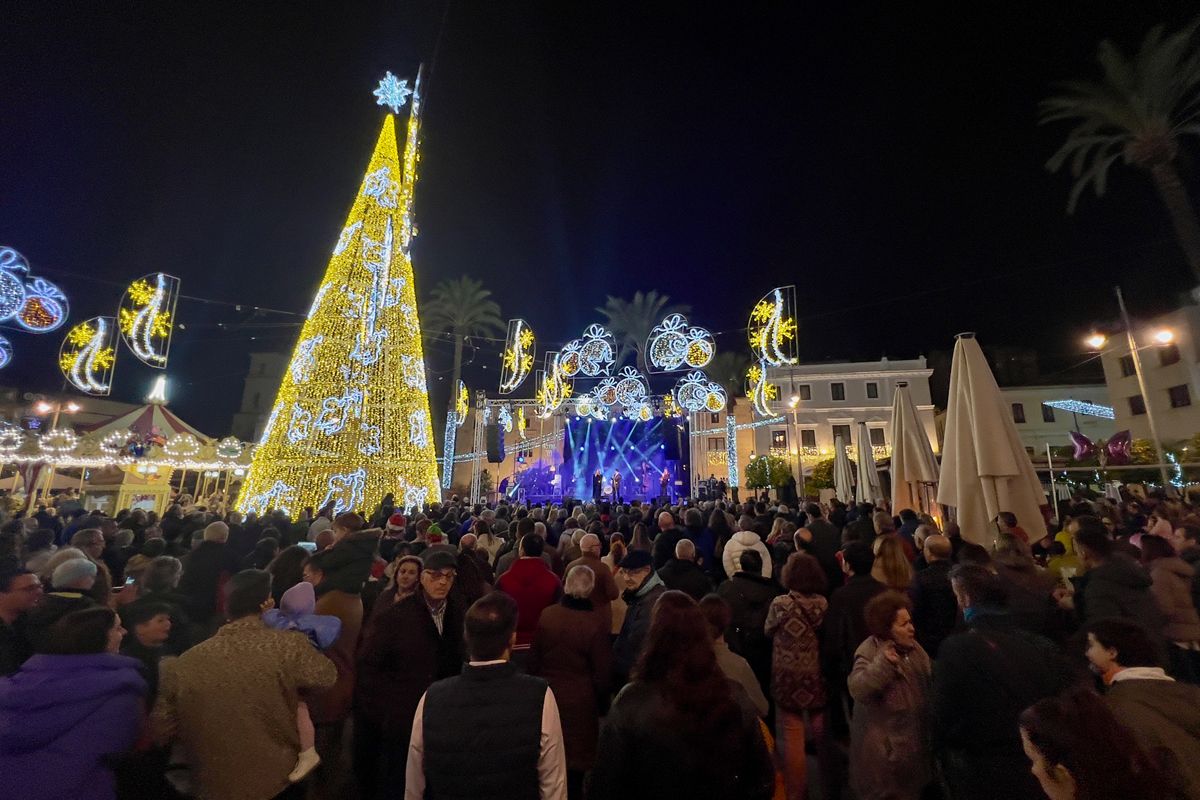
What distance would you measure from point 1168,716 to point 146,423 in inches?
959

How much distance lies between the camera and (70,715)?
218 cm

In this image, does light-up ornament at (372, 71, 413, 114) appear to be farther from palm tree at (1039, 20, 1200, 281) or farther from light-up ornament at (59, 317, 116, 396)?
palm tree at (1039, 20, 1200, 281)

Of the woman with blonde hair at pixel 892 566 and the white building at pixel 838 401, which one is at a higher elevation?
the white building at pixel 838 401

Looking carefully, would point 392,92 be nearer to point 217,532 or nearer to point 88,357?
point 88,357

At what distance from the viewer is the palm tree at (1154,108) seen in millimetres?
14188

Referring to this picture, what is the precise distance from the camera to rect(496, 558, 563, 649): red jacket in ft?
14.6

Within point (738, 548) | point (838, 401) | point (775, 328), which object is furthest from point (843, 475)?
point (838, 401)

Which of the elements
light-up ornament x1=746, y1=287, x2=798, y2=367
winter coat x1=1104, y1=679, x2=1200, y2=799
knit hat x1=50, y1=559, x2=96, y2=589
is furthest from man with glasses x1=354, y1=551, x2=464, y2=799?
light-up ornament x1=746, y1=287, x2=798, y2=367

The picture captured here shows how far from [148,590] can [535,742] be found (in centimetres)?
339

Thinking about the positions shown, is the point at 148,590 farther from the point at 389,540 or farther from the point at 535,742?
the point at 389,540

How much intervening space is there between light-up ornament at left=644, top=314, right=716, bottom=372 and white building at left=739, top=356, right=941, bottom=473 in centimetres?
2050

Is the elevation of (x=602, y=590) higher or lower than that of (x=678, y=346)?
lower

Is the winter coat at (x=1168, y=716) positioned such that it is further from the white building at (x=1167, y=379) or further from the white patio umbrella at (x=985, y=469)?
the white building at (x=1167, y=379)

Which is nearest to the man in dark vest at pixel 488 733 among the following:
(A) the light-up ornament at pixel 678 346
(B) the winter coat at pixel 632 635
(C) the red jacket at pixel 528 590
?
(B) the winter coat at pixel 632 635
